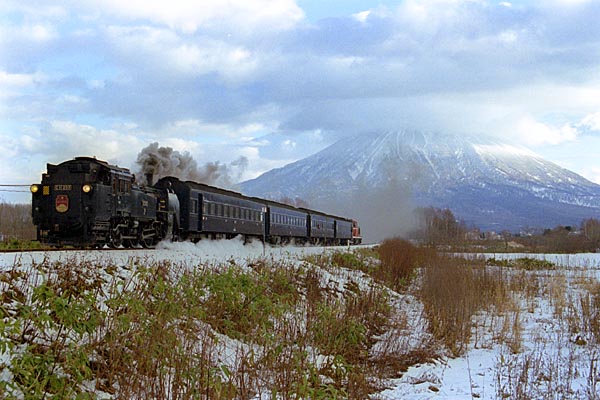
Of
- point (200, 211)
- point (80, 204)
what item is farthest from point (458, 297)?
point (200, 211)

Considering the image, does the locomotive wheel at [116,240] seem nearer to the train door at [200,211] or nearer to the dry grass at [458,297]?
the train door at [200,211]

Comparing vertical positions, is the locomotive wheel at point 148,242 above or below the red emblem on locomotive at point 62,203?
below

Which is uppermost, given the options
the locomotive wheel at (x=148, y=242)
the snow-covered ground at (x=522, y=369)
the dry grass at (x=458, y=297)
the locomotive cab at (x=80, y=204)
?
the locomotive cab at (x=80, y=204)

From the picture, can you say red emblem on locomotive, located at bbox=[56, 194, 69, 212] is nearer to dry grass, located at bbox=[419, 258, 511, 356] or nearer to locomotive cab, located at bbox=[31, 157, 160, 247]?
locomotive cab, located at bbox=[31, 157, 160, 247]

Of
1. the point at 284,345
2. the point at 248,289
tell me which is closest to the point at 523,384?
the point at 284,345

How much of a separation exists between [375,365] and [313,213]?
4880cm

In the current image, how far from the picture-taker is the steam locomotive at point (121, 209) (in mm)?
21750

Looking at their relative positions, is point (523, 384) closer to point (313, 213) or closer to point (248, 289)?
Result: point (248, 289)

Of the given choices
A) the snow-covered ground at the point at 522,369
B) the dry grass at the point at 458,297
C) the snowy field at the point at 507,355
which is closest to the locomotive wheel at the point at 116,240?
the snowy field at the point at 507,355

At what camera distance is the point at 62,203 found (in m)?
21.9

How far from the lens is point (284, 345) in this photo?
1173cm

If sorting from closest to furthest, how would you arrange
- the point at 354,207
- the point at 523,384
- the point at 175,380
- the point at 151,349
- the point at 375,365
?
the point at 175,380 < the point at 151,349 < the point at 523,384 < the point at 375,365 < the point at 354,207

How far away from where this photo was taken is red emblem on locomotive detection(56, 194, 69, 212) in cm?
2181

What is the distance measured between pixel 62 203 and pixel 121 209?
232cm
